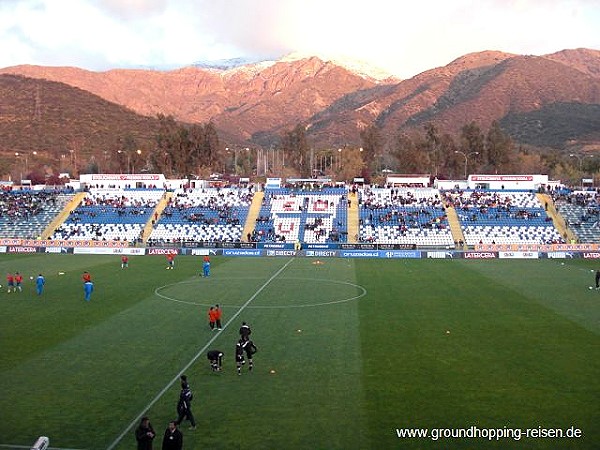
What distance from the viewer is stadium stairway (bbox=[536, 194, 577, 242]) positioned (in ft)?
200

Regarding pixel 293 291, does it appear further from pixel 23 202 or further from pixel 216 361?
pixel 23 202

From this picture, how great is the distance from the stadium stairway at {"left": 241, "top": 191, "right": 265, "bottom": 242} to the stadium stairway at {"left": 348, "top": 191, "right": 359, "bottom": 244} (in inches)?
418

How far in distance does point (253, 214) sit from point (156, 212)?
38.1 ft

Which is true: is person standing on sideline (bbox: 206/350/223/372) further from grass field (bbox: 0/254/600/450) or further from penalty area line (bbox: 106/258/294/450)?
penalty area line (bbox: 106/258/294/450)

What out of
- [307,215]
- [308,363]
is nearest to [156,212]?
[307,215]

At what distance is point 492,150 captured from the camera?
11138 centimetres

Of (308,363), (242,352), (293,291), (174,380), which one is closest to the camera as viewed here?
(174,380)

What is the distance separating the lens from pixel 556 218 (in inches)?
2571

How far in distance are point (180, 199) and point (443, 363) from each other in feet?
191

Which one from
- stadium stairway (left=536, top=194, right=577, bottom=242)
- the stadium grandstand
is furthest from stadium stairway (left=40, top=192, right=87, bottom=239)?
stadium stairway (left=536, top=194, right=577, bottom=242)

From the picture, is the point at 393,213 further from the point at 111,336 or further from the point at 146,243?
the point at 111,336

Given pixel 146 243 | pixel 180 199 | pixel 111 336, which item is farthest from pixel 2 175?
pixel 111 336

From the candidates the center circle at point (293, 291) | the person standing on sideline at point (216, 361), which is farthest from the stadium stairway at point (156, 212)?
the person standing on sideline at point (216, 361)

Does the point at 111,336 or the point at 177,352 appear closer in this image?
the point at 177,352
